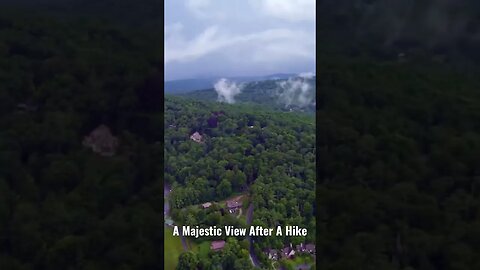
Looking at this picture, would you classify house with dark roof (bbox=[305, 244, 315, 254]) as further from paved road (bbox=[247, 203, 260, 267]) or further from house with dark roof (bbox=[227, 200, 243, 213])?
house with dark roof (bbox=[227, 200, 243, 213])

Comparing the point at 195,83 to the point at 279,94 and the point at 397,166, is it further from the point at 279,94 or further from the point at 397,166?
the point at 397,166

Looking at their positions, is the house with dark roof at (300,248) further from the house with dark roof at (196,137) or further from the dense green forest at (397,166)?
the house with dark roof at (196,137)

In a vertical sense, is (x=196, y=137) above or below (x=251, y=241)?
above
